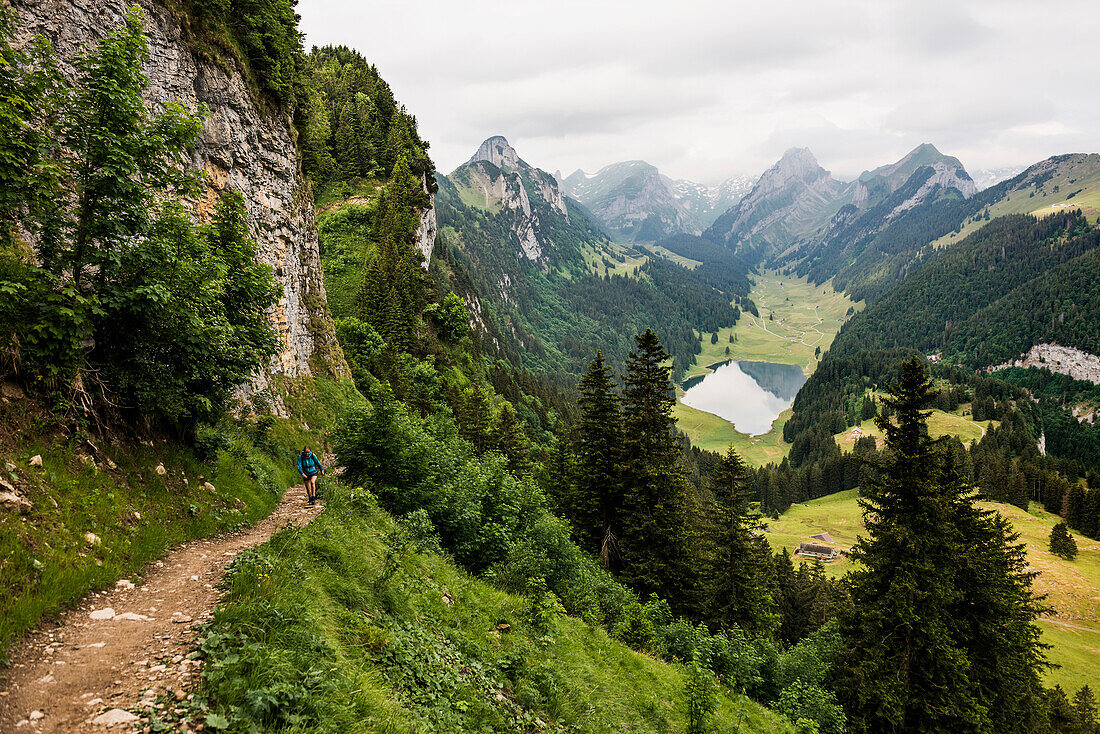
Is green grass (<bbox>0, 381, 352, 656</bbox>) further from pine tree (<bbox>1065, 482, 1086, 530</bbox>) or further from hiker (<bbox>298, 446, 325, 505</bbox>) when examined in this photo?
pine tree (<bbox>1065, 482, 1086, 530</bbox>)

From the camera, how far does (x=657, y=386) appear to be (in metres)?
27.5

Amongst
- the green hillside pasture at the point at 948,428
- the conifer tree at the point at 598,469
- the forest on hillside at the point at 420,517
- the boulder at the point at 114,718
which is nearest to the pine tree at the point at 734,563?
the forest on hillside at the point at 420,517

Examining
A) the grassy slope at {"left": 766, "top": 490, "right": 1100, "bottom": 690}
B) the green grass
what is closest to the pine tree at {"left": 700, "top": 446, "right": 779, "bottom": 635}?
the green grass

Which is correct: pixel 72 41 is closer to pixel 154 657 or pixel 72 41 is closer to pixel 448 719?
pixel 154 657

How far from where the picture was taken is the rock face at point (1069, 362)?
179875 millimetres

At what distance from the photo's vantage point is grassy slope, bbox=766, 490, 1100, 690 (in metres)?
52.8

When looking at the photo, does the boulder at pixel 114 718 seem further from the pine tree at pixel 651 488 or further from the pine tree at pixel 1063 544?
the pine tree at pixel 1063 544

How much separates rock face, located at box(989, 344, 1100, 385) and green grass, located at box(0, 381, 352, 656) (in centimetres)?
27365

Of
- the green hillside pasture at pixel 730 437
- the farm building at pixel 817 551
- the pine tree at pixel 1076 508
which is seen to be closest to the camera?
the farm building at pixel 817 551

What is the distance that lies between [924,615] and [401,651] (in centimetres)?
2309

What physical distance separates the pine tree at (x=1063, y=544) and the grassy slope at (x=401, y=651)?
99.6 meters

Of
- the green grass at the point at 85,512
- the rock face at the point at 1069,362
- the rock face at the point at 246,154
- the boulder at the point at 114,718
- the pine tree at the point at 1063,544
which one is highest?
the rock face at the point at 246,154

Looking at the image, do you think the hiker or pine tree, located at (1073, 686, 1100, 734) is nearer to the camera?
the hiker

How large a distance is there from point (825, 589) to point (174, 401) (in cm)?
6542
